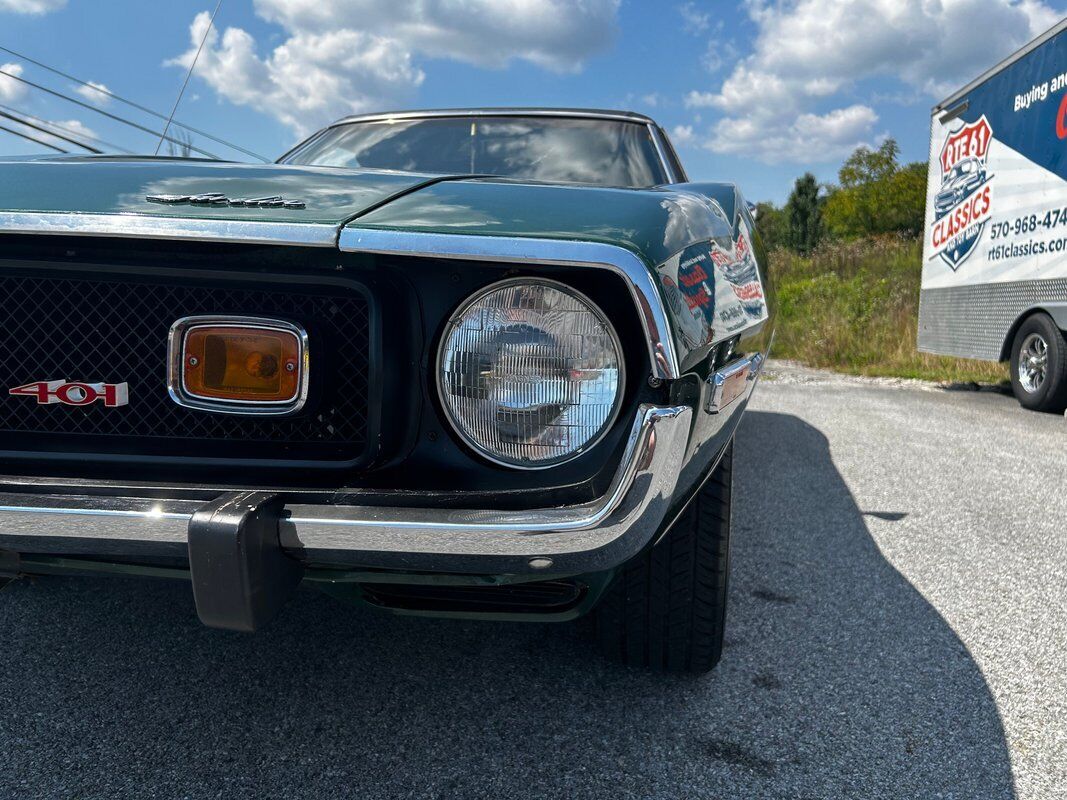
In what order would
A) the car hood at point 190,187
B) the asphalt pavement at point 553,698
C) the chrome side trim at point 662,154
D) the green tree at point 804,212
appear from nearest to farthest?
the car hood at point 190,187
the asphalt pavement at point 553,698
the chrome side trim at point 662,154
the green tree at point 804,212

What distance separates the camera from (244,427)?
141cm

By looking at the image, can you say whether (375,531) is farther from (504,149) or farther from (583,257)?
(504,149)

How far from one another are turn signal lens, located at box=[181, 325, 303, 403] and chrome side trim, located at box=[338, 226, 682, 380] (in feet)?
0.91

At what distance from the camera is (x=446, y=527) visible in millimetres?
1184

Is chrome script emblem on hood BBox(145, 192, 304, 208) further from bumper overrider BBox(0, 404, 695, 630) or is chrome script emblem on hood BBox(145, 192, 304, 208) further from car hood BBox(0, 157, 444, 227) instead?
bumper overrider BBox(0, 404, 695, 630)

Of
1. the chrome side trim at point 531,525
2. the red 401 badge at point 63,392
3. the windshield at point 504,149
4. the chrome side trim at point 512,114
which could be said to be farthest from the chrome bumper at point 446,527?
the chrome side trim at point 512,114

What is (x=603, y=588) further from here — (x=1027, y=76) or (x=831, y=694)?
(x=1027, y=76)

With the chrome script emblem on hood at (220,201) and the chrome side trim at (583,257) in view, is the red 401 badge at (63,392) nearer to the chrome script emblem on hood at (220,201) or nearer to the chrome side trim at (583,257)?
the chrome script emblem on hood at (220,201)

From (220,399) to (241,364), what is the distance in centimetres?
7

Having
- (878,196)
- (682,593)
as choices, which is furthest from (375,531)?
(878,196)

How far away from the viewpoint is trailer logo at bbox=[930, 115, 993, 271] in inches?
272

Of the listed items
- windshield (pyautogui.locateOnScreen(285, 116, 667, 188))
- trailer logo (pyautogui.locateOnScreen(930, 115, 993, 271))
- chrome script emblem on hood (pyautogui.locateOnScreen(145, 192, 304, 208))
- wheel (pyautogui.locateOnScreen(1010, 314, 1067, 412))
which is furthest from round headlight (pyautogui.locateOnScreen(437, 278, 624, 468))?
trailer logo (pyautogui.locateOnScreen(930, 115, 993, 271))

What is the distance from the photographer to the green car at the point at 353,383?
119cm

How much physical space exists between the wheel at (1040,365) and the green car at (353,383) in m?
5.62
